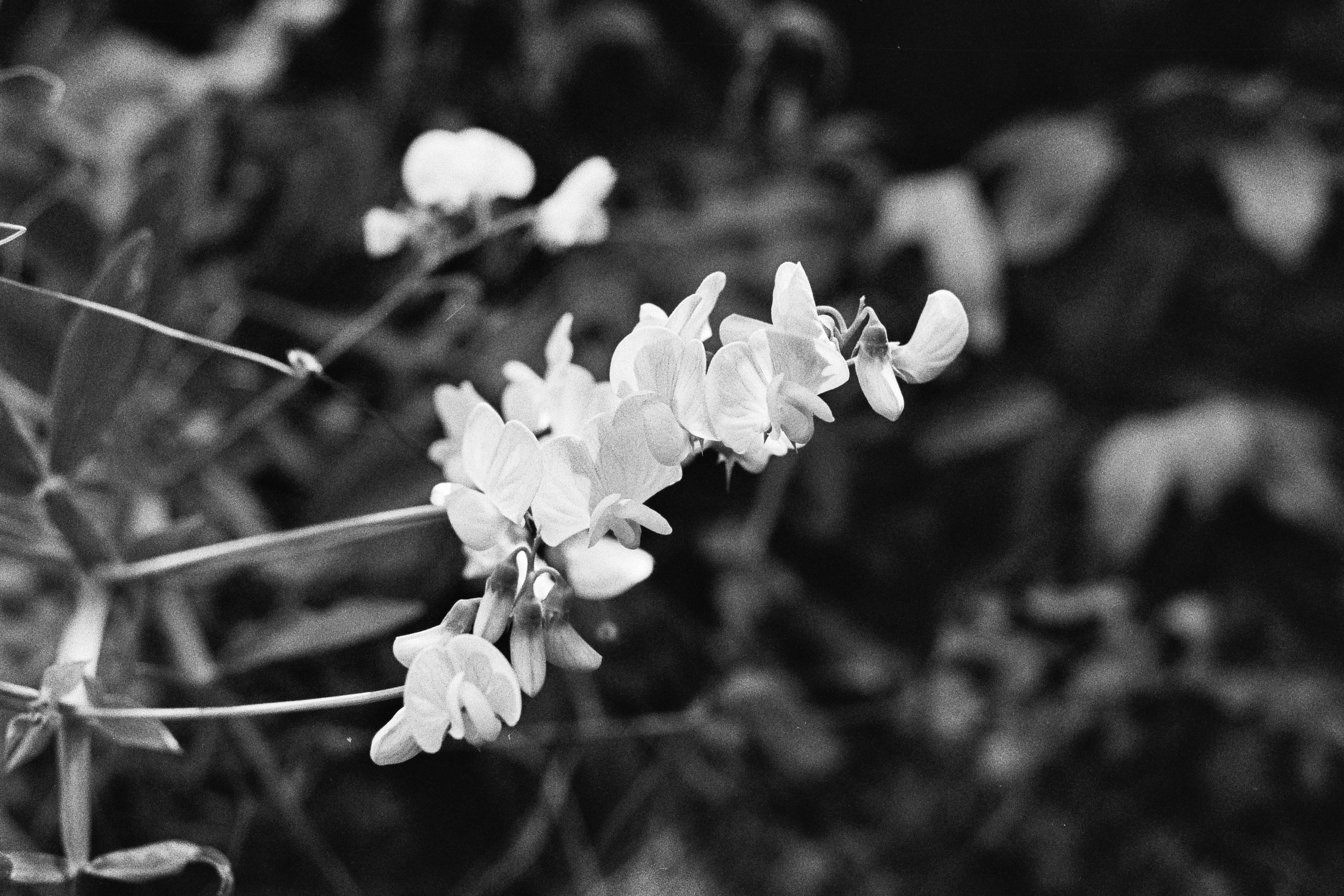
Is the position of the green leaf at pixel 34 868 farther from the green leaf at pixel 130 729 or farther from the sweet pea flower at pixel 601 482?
the sweet pea flower at pixel 601 482

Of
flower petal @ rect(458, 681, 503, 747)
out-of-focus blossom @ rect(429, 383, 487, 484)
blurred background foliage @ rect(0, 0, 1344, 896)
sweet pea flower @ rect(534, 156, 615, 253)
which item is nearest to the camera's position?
flower petal @ rect(458, 681, 503, 747)

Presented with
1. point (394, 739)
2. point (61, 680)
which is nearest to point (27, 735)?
point (61, 680)

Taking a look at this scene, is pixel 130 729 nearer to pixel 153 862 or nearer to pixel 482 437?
pixel 153 862

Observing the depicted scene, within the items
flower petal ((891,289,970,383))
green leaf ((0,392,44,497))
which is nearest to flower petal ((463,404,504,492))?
flower petal ((891,289,970,383))

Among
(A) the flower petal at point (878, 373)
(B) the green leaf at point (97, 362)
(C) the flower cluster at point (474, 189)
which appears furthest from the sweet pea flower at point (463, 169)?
(A) the flower petal at point (878, 373)

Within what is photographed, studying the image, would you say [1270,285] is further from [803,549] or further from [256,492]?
[256,492]

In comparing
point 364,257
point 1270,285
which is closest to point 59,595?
point 364,257

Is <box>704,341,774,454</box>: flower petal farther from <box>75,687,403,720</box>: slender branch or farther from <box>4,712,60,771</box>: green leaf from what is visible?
<box>4,712,60,771</box>: green leaf
